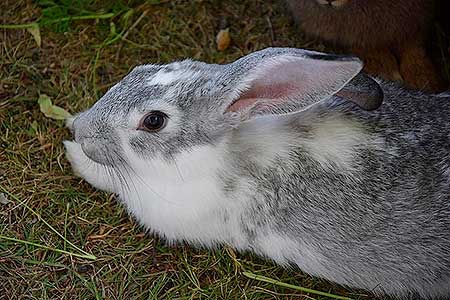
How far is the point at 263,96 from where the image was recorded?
320 cm

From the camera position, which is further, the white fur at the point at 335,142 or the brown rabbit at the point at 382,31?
the brown rabbit at the point at 382,31

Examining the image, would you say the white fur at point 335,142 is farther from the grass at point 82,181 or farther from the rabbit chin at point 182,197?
the grass at point 82,181

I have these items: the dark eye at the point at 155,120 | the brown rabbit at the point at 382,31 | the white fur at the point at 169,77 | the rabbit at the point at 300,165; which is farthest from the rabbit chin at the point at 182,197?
the brown rabbit at the point at 382,31

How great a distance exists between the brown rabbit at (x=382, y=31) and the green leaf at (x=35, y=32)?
→ 1.30m

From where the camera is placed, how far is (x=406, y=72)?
170 inches

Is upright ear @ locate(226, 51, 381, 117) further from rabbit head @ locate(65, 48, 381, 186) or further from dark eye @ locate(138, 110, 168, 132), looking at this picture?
dark eye @ locate(138, 110, 168, 132)

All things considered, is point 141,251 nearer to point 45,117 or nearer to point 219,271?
point 219,271

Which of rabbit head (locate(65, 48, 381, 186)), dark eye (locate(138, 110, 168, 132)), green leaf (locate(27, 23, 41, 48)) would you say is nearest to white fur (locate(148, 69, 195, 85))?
rabbit head (locate(65, 48, 381, 186))

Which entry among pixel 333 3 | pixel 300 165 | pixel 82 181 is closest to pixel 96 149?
pixel 82 181

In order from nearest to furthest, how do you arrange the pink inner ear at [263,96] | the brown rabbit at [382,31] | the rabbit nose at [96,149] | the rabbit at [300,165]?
the pink inner ear at [263,96], the rabbit at [300,165], the rabbit nose at [96,149], the brown rabbit at [382,31]

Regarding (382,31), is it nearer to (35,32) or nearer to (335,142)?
(335,142)

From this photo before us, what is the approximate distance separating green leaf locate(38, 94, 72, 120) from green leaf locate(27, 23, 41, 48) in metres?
0.36

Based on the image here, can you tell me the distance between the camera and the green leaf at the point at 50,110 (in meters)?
4.21

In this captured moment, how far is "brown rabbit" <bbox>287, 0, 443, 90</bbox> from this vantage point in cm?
410
